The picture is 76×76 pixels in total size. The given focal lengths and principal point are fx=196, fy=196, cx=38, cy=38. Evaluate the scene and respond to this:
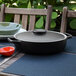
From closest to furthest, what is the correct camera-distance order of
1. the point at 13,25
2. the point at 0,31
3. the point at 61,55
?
1. the point at 61,55
2. the point at 0,31
3. the point at 13,25

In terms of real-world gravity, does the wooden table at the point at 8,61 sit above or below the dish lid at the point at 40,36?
below

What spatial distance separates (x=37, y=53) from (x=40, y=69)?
0.63ft

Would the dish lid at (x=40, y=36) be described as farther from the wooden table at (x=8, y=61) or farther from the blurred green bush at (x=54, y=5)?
the blurred green bush at (x=54, y=5)

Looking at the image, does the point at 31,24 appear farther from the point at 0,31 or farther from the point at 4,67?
the point at 4,67

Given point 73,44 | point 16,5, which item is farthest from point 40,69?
point 16,5

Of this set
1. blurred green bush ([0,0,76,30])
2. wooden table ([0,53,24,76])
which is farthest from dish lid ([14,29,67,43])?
blurred green bush ([0,0,76,30])

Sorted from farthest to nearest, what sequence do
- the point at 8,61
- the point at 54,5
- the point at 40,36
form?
the point at 54,5 → the point at 40,36 → the point at 8,61

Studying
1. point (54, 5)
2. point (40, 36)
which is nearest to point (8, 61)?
point (40, 36)

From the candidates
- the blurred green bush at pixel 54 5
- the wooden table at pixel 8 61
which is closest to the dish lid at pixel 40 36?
the wooden table at pixel 8 61

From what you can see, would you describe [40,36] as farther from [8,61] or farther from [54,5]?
[54,5]

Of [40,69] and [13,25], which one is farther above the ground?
[13,25]

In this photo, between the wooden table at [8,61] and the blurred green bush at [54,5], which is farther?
the blurred green bush at [54,5]

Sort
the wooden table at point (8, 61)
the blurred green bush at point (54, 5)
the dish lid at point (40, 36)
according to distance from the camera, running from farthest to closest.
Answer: the blurred green bush at point (54, 5) → the dish lid at point (40, 36) → the wooden table at point (8, 61)

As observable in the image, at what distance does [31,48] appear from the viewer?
1.00 meters
